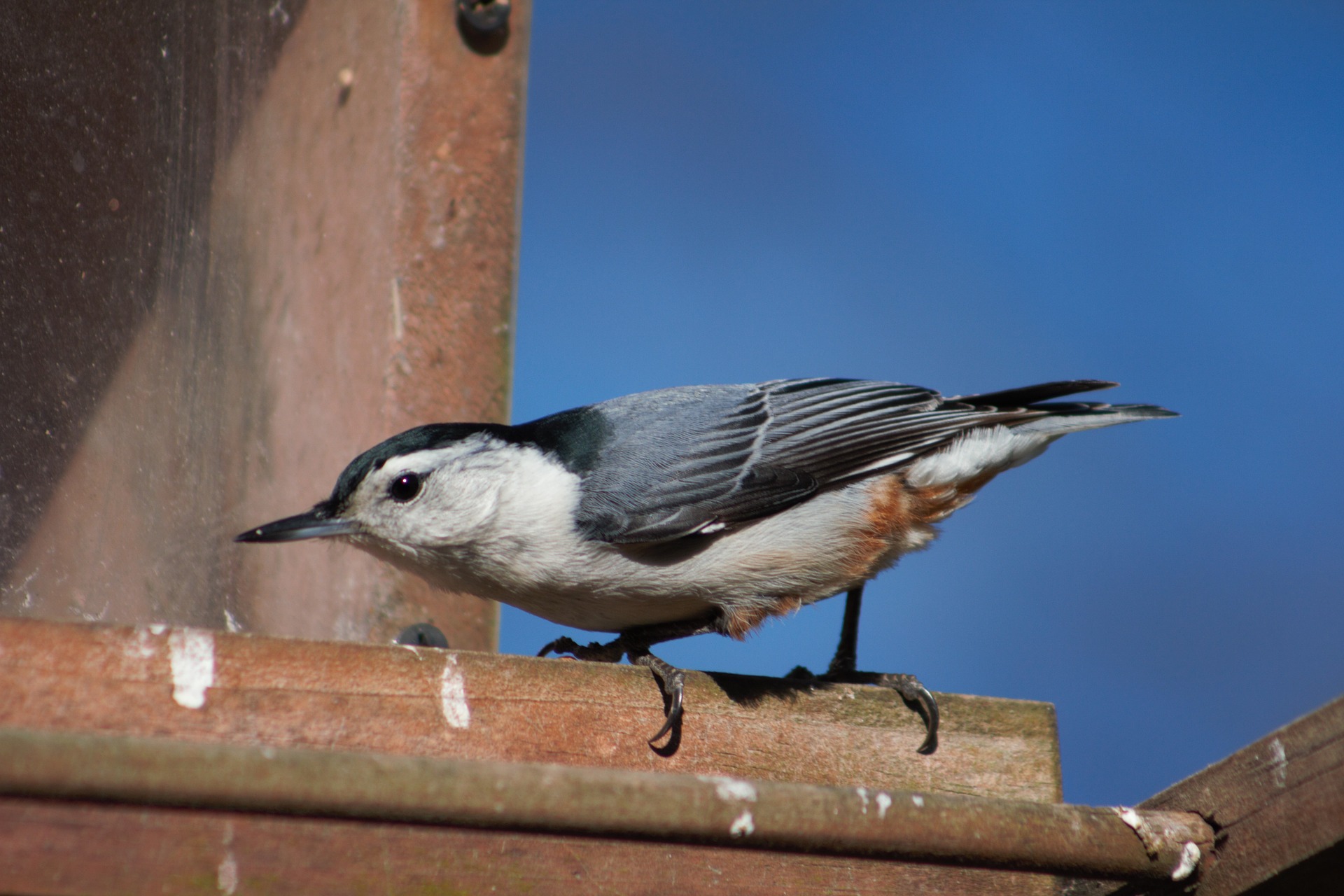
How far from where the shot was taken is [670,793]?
1.12 metres

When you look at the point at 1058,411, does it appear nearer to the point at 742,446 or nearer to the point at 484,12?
the point at 742,446

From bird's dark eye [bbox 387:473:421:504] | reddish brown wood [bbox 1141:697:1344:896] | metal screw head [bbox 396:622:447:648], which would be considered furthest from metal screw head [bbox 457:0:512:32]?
reddish brown wood [bbox 1141:697:1344:896]

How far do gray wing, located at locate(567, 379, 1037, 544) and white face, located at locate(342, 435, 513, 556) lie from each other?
0.17 meters

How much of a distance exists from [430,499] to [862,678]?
0.81m

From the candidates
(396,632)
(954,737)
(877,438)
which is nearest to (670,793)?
(954,737)

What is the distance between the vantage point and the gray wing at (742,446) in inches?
80.4

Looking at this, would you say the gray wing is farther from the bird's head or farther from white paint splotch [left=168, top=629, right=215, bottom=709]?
white paint splotch [left=168, top=629, right=215, bottom=709]

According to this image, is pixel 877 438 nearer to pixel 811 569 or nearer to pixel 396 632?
pixel 811 569

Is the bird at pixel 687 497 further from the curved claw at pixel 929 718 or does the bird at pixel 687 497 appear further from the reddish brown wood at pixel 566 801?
the reddish brown wood at pixel 566 801

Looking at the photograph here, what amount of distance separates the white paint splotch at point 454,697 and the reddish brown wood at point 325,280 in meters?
0.75

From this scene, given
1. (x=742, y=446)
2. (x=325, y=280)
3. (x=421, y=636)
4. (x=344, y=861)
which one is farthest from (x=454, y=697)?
(x=325, y=280)

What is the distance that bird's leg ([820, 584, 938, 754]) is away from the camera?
167 cm

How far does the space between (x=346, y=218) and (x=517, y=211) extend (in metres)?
0.31

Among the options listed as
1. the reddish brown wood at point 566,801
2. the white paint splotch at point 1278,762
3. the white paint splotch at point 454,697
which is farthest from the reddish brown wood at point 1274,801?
the white paint splotch at point 454,697
